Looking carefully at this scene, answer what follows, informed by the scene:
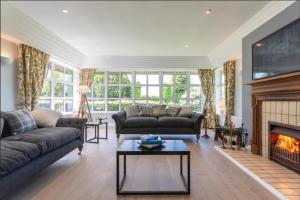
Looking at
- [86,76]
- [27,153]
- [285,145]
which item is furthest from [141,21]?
Answer: [86,76]

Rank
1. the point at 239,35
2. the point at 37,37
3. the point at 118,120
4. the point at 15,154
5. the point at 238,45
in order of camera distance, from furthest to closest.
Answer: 1. the point at 118,120
2. the point at 238,45
3. the point at 239,35
4. the point at 37,37
5. the point at 15,154

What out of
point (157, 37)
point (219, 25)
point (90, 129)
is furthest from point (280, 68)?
point (90, 129)

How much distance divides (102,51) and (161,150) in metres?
5.11

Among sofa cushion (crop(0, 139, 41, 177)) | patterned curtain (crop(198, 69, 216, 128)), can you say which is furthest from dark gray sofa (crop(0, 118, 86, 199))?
patterned curtain (crop(198, 69, 216, 128))

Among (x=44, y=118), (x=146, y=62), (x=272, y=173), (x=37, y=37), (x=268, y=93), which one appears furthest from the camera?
(x=146, y=62)

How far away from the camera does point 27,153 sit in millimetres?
2295

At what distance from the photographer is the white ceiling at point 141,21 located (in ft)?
11.1

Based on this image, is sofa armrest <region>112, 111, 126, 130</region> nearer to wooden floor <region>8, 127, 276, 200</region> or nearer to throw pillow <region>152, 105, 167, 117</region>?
throw pillow <region>152, 105, 167, 117</region>

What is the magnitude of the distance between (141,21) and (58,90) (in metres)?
3.62

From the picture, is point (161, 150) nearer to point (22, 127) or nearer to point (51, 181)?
point (51, 181)

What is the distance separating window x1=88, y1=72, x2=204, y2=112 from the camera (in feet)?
26.6

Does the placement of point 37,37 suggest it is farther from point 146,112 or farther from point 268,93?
point 268,93

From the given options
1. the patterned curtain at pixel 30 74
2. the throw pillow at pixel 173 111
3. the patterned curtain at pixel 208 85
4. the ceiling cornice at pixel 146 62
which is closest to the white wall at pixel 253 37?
the throw pillow at pixel 173 111

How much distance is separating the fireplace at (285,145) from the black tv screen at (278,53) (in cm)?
83
